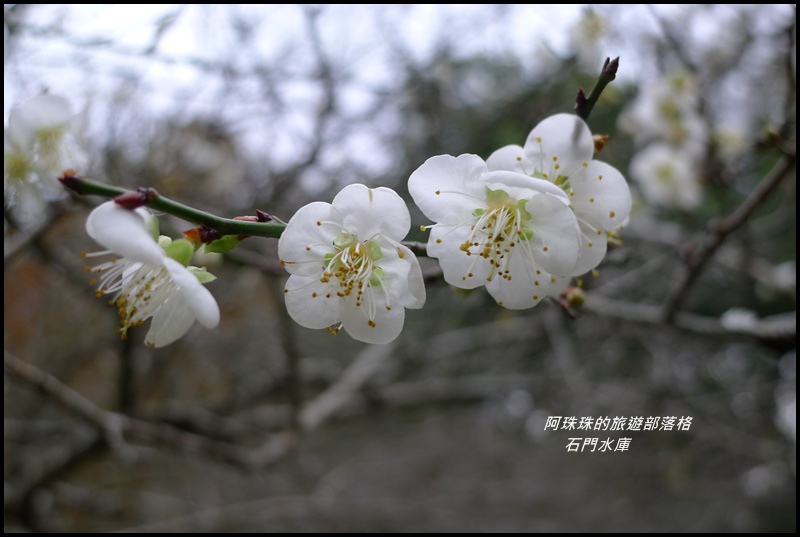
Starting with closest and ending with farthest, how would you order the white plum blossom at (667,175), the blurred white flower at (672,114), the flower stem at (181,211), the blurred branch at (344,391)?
1. the flower stem at (181,211)
2. the blurred branch at (344,391)
3. the blurred white flower at (672,114)
4. the white plum blossom at (667,175)

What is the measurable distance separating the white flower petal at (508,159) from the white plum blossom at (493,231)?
34 millimetres

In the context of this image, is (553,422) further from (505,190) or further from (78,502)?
(78,502)

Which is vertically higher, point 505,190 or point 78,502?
point 505,190

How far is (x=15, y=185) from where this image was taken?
56.4 inches

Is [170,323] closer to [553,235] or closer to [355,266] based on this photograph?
[355,266]

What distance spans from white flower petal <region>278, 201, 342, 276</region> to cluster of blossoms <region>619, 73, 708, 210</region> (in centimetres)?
221

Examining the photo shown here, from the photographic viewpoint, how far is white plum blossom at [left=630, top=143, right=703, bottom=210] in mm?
2777

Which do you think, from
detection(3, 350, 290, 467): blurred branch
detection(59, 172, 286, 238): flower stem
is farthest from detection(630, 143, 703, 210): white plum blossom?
detection(59, 172, 286, 238): flower stem

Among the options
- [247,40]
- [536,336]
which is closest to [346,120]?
[247,40]

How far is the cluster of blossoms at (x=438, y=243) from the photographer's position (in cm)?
79

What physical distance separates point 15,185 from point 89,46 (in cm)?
46

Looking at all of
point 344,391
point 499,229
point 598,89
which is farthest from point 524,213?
point 344,391

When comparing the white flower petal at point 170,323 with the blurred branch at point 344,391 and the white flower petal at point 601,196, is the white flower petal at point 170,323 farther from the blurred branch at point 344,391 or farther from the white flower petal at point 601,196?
the blurred branch at point 344,391

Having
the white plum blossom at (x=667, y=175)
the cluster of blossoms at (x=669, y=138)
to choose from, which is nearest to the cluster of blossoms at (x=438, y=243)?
the cluster of blossoms at (x=669, y=138)
